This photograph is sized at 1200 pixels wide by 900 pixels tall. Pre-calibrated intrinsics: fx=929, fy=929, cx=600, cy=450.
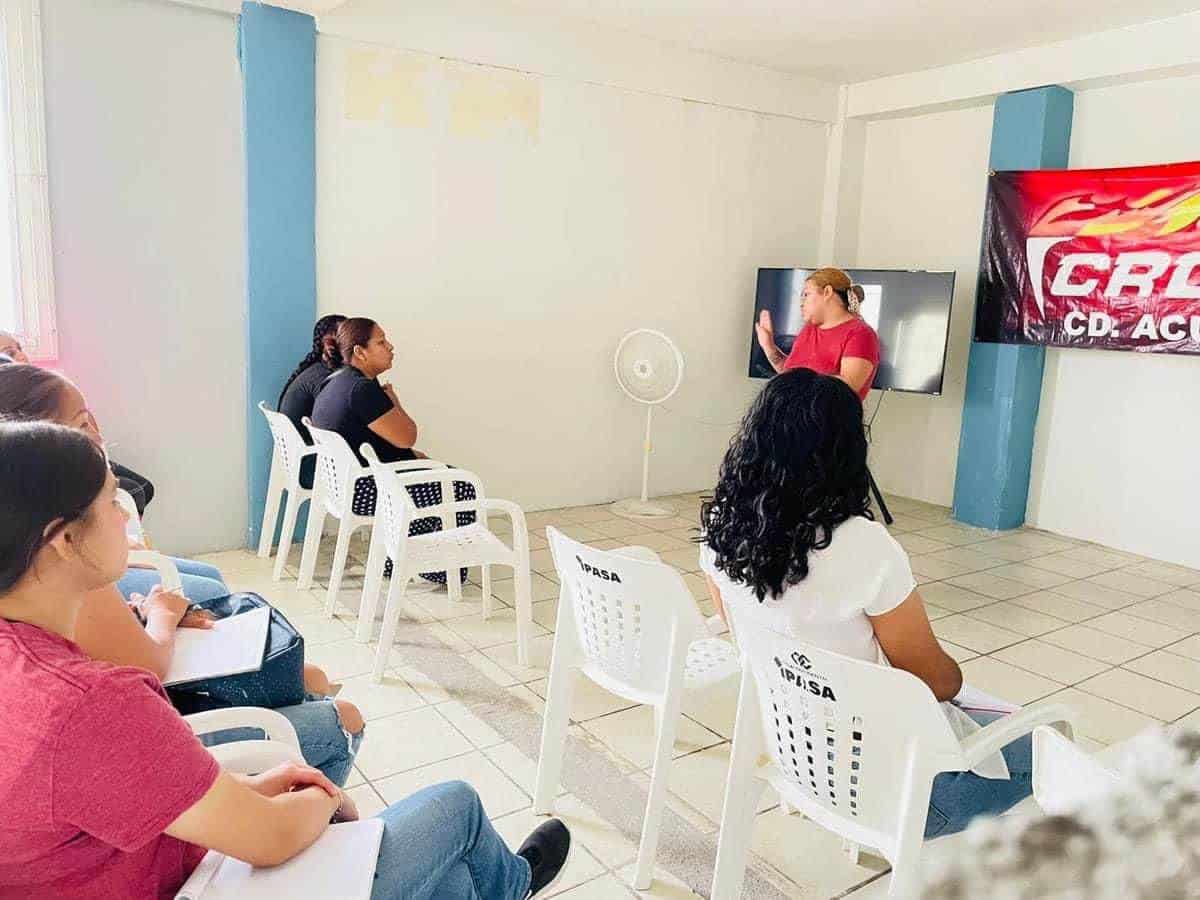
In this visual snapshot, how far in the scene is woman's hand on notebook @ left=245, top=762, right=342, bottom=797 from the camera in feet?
4.17

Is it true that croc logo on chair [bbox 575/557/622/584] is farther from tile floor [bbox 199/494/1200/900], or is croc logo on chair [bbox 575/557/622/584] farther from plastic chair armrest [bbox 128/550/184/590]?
plastic chair armrest [bbox 128/550/184/590]

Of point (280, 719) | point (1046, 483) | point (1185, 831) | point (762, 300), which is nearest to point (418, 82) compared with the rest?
point (762, 300)

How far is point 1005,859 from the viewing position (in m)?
0.16

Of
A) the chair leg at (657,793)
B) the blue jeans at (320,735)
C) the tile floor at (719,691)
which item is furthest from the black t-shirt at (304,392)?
the chair leg at (657,793)

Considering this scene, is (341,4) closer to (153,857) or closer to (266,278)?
(266,278)

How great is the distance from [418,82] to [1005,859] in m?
4.86

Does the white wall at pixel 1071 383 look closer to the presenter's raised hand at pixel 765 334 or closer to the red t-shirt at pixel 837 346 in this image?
the presenter's raised hand at pixel 765 334

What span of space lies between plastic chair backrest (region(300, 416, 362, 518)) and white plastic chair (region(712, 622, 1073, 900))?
83.3 inches

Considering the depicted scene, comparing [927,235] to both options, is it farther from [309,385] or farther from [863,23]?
[309,385]

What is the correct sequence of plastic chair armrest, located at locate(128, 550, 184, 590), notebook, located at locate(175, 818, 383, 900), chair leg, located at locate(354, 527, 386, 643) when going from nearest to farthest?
notebook, located at locate(175, 818, 383, 900) < plastic chair armrest, located at locate(128, 550, 184, 590) < chair leg, located at locate(354, 527, 386, 643)

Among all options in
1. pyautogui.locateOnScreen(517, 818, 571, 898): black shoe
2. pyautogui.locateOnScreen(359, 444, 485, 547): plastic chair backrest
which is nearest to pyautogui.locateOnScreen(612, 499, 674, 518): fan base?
pyautogui.locateOnScreen(359, 444, 485, 547): plastic chair backrest

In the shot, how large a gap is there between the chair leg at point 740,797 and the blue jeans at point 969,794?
0.32 meters

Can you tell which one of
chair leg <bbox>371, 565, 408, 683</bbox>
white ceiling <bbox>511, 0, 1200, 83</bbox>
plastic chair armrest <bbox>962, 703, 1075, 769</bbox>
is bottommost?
chair leg <bbox>371, 565, 408, 683</bbox>

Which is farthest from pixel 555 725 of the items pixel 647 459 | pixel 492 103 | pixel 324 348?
pixel 492 103
